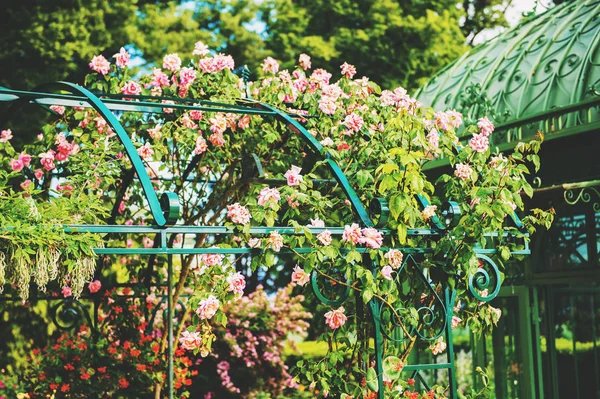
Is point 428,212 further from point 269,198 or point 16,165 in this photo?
point 16,165

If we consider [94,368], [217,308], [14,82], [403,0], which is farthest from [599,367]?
[403,0]

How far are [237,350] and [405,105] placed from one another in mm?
4491

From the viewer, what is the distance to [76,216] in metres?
4.20

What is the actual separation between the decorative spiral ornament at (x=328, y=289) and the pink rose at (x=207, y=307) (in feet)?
1.67

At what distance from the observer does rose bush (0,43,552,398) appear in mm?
3799

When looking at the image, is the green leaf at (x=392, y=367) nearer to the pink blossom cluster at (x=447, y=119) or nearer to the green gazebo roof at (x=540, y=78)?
the pink blossom cluster at (x=447, y=119)

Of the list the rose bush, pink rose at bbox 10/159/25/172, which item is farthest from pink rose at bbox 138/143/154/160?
pink rose at bbox 10/159/25/172

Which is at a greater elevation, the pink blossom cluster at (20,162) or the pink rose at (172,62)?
the pink rose at (172,62)

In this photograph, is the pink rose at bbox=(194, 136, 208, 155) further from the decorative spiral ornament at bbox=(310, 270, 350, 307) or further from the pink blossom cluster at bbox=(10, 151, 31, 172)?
the decorative spiral ornament at bbox=(310, 270, 350, 307)

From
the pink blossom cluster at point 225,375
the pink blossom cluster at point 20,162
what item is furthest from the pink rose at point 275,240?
the pink blossom cluster at point 225,375

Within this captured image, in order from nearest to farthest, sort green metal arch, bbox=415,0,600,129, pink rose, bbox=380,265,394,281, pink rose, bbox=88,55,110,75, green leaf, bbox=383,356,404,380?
pink rose, bbox=380,265,394,281 < green leaf, bbox=383,356,404,380 < pink rose, bbox=88,55,110,75 < green metal arch, bbox=415,0,600,129

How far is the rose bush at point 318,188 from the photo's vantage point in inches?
150

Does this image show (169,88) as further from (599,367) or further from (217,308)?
(599,367)

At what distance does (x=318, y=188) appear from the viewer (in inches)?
203
